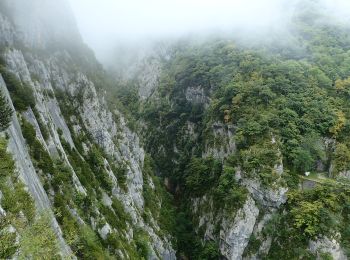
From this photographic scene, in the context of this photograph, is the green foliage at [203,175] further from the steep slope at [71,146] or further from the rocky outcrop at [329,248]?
the rocky outcrop at [329,248]

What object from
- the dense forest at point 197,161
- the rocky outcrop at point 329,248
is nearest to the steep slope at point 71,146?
the dense forest at point 197,161

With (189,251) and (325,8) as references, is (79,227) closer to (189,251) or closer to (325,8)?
(189,251)

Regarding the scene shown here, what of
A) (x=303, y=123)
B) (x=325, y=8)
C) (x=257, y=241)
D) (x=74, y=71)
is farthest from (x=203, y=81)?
(x=325, y=8)

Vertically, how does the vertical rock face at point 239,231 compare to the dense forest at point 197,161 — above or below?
below

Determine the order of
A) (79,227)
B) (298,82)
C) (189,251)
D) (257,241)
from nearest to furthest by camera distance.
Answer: (79,227), (257,241), (189,251), (298,82)

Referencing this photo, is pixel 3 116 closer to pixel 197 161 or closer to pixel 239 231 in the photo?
pixel 239 231

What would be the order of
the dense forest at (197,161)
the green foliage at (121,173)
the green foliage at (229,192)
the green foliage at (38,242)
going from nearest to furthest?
the green foliage at (38,242) < the dense forest at (197,161) < the green foliage at (229,192) < the green foliage at (121,173)

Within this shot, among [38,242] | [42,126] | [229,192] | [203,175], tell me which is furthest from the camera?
[203,175]

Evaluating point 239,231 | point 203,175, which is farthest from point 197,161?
point 239,231
